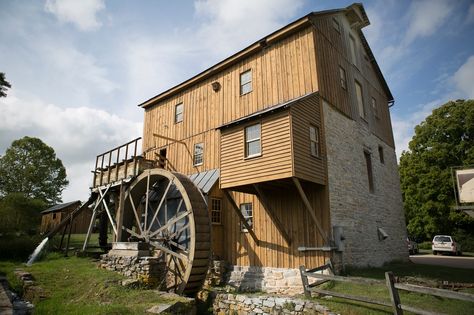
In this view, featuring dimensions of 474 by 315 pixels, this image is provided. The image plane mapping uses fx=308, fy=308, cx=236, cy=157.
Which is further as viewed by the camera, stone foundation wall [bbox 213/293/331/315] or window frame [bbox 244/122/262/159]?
window frame [bbox 244/122/262/159]

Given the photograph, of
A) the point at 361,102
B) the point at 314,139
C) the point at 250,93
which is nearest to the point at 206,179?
the point at 250,93

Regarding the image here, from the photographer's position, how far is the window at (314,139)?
10.9 meters

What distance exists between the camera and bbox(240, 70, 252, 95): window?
45.7ft

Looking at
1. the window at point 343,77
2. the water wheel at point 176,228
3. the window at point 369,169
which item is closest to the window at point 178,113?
the water wheel at point 176,228

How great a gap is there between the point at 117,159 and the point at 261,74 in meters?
8.24

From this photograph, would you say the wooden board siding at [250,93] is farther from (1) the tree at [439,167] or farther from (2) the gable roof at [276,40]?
(1) the tree at [439,167]

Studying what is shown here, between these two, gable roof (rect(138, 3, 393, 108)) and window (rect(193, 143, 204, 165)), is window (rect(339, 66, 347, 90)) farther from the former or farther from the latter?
window (rect(193, 143, 204, 165))

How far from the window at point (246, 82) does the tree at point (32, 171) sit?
26.8m

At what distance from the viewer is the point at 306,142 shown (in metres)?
10.4

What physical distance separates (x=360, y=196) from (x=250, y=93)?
644 cm

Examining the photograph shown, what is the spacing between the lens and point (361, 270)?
433 inches

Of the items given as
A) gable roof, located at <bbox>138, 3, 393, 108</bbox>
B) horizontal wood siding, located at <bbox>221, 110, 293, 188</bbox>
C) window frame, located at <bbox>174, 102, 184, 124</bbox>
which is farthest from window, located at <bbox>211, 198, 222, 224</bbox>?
gable roof, located at <bbox>138, 3, 393, 108</bbox>

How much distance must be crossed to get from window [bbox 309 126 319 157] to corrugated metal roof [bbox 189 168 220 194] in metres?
4.39

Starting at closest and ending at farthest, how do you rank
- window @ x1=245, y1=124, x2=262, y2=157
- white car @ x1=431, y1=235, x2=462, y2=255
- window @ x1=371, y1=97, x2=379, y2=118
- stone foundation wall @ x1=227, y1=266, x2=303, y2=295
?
stone foundation wall @ x1=227, y1=266, x2=303, y2=295 → window @ x1=245, y1=124, x2=262, y2=157 → window @ x1=371, y1=97, x2=379, y2=118 → white car @ x1=431, y1=235, x2=462, y2=255
